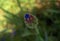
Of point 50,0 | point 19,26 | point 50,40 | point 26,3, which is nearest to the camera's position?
point 50,40

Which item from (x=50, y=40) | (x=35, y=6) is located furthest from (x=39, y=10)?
(x=50, y=40)

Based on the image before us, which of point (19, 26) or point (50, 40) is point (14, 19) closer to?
point (19, 26)

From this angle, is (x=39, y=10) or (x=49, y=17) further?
(x=39, y=10)

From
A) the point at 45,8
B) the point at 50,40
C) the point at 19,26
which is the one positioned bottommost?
→ the point at 50,40

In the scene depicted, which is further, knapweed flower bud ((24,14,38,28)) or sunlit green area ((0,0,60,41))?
sunlit green area ((0,0,60,41))

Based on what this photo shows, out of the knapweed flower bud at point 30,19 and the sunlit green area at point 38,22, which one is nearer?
the knapweed flower bud at point 30,19

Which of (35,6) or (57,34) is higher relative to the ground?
(35,6)

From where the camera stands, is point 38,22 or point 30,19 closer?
point 30,19

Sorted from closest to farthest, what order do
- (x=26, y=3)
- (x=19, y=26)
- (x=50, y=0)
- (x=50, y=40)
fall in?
Answer: (x=50, y=40) < (x=19, y=26) < (x=50, y=0) < (x=26, y=3)
